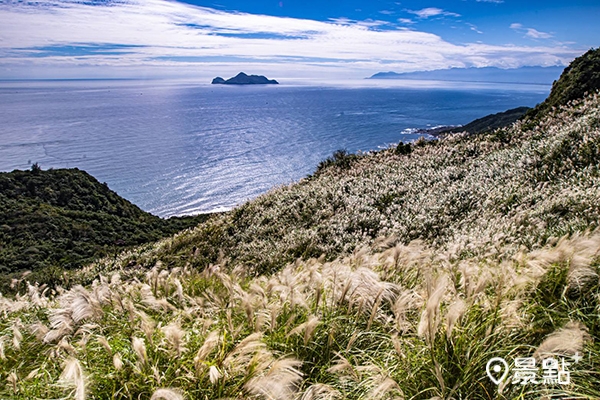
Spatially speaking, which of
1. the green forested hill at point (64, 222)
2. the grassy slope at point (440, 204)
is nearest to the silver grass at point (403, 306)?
the grassy slope at point (440, 204)

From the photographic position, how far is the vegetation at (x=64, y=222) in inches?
1729

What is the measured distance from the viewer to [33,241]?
47906mm

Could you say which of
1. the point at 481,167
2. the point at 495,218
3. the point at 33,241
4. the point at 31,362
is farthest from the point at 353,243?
the point at 33,241

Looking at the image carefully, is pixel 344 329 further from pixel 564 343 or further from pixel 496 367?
pixel 564 343

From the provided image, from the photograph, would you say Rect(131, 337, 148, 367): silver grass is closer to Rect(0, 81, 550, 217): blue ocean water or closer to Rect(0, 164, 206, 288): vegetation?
Rect(0, 164, 206, 288): vegetation

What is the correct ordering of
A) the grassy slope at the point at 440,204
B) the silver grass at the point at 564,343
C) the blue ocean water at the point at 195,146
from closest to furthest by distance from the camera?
the silver grass at the point at 564,343, the grassy slope at the point at 440,204, the blue ocean water at the point at 195,146

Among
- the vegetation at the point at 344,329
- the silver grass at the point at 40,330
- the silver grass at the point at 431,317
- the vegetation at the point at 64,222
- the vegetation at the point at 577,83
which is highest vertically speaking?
the vegetation at the point at 577,83

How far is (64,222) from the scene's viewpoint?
54344mm

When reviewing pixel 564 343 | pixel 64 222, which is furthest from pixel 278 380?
pixel 64 222

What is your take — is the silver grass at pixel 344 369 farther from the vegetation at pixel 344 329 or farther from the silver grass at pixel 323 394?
the silver grass at pixel 323 394

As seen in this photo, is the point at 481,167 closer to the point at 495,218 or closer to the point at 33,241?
the point at 495,218

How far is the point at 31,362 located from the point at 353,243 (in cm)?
961

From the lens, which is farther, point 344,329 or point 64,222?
point 64,222

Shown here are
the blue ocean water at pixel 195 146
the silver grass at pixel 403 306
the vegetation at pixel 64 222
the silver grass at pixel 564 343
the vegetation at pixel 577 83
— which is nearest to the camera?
the silver grass at pixel 564 343
